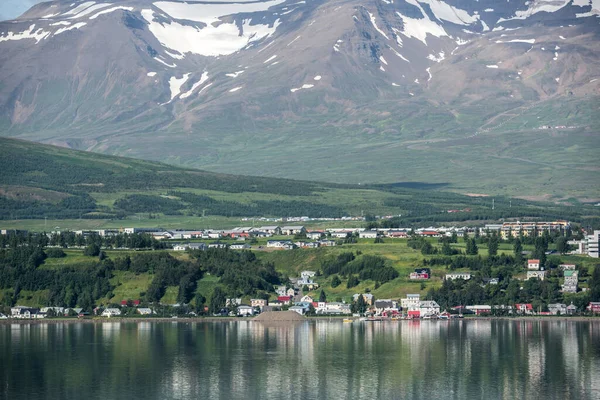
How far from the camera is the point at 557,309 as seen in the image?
3706 inches

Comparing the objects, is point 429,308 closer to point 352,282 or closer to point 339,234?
point 352,282

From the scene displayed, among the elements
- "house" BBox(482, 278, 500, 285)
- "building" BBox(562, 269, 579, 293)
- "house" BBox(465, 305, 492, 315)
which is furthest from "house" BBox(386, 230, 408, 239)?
"house" BBox(465, 305, 492, 315)

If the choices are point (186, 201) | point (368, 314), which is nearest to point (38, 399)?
point (368, 314)

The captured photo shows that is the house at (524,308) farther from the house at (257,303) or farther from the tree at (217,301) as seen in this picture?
the tree at (217,301)

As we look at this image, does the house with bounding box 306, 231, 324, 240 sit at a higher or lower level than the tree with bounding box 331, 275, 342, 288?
higher

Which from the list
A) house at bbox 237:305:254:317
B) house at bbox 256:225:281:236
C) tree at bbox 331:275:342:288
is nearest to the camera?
house at bbox 237:305:254:317

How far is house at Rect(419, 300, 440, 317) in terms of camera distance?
308 ft

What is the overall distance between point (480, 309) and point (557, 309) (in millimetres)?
5362

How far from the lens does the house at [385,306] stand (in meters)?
94.9

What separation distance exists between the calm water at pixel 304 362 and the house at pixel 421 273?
13.2 meters

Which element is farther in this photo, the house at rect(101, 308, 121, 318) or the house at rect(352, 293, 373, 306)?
the house at rect(352, 293, 373, 306)

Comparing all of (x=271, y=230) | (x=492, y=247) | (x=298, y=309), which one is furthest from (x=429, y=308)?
(x=271, y=230)

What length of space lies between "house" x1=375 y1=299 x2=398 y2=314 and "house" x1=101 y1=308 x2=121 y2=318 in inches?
724

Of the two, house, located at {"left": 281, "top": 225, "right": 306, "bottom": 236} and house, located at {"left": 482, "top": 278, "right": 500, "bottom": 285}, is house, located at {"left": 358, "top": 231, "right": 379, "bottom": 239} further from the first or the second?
house, located at {"left": 482, "top": 278, "right": 500, "bottom": 285}
